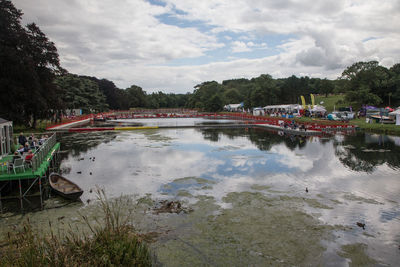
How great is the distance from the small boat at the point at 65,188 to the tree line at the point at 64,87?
2038 cm

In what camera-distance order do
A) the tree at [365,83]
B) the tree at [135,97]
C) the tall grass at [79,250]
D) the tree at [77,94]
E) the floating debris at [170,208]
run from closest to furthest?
the tall grass at [79,250]
the floating debris at [170,208]
the tree at [365,83]
the tree at [77,94]
the tree at [135,97]

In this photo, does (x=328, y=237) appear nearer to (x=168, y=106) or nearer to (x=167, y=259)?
(x=167, y=259)

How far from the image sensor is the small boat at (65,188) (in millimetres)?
13391

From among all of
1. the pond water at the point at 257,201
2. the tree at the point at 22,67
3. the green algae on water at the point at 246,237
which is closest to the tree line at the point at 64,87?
the tree at the point at 22,67

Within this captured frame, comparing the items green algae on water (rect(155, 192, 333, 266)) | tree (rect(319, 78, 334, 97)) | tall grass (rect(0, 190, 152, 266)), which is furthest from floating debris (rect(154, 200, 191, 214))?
tree (rect(319, 78, 334, 97))

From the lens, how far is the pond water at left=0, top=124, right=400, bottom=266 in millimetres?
9062

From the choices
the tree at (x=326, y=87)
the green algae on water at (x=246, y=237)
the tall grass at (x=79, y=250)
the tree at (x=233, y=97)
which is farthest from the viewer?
the tree at (x=233, y=97)

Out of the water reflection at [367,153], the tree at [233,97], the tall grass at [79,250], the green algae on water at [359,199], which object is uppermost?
the tree at [233,97]

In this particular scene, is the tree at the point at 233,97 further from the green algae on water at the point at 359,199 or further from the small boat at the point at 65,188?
the small boat at the point at 65,188

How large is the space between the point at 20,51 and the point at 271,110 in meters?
60.9

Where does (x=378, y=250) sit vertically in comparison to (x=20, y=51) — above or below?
below

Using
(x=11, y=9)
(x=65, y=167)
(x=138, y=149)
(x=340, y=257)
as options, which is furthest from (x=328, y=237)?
(x=11, y=9)

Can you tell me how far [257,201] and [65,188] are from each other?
31.7ft

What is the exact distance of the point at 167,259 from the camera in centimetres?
868
